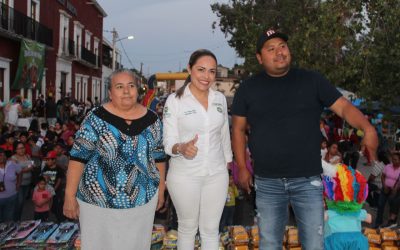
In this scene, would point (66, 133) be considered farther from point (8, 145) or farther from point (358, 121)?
point (358, 121)

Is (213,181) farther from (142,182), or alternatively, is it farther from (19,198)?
(19,198)

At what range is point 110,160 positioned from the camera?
3250 millimetres

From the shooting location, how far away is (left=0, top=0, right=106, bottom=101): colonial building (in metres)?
20.0

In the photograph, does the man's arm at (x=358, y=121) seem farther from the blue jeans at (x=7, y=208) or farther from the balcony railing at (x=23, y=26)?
the balcony railing at (x=23, y=26)

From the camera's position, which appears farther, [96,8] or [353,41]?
[96,8]

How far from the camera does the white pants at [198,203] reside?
142 inches

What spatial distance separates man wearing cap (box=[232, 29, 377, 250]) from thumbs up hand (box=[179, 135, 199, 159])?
464 millimetres

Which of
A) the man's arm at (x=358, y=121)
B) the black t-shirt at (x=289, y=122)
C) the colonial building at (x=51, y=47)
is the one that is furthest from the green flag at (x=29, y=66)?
the man's arm at (x=358, y=121)

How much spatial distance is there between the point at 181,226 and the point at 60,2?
92.1ft

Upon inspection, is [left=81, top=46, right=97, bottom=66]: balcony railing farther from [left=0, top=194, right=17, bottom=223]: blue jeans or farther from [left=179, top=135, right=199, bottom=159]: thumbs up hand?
[left=179, top=135, right=199, bottom=159]: thumbs up hand

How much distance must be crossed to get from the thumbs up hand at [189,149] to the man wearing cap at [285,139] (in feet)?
1.52

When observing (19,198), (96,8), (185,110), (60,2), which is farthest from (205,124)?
(96,8)

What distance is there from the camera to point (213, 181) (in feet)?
12.0

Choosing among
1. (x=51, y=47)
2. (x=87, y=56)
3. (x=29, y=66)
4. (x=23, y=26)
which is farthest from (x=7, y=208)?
(x=87, y=56)
